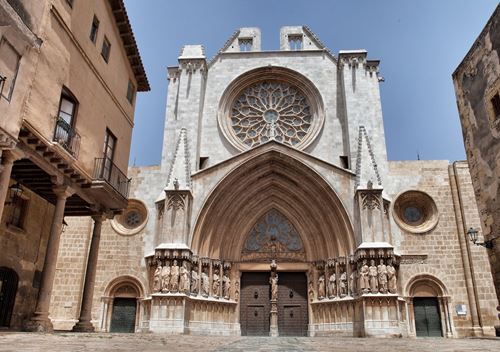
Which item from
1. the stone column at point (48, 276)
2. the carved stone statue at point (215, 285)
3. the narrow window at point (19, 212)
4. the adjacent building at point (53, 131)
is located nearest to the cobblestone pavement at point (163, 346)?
the stone column at point (48, 276)

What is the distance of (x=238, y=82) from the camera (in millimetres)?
20234

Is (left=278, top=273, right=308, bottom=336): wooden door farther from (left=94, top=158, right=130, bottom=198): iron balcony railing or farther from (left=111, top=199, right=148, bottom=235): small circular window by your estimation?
(left=94, top=158, right=130, bottom=198): iron balcony railing

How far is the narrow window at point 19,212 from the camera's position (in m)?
11.5

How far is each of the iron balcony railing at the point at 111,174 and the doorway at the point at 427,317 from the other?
39.2ft

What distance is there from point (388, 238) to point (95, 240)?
984cm

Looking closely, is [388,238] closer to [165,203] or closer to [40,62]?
[165,203]

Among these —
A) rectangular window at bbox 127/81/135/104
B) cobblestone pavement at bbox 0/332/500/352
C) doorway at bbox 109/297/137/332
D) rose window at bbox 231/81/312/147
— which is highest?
rose window at bbox 231/81/312/147

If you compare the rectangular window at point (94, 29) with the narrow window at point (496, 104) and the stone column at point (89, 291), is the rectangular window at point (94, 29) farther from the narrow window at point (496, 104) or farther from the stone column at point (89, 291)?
the narrow window at point (496, 104)

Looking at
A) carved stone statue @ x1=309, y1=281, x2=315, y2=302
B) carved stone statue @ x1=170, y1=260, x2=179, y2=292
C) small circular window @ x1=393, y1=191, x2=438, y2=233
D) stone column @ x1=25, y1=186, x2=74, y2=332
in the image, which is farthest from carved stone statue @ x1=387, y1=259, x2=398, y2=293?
stone column @ x1=25, y1=186, x2=74, y2=332

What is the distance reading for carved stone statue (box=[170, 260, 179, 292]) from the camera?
14.3 m

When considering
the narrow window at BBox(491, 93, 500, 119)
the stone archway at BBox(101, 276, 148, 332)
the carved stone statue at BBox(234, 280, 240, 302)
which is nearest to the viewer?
the narrow window at BBox(491, 93, 500, 119)

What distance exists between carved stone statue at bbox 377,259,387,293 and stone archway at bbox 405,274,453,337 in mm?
3118

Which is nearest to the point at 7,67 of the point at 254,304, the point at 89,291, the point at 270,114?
the point at 89,291

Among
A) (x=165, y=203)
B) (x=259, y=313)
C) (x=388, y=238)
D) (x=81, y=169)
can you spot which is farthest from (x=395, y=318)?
(x=81, y=169)
